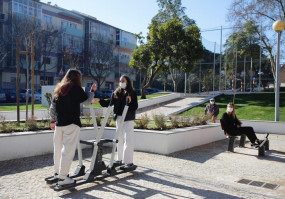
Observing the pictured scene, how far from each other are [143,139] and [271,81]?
27965mm

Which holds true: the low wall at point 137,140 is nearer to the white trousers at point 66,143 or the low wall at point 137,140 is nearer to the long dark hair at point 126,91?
the long dark hair at point 126,91

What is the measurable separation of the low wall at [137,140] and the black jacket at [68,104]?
107 inches

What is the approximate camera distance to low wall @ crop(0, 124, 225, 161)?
23.1 ft

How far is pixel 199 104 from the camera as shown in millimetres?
22078

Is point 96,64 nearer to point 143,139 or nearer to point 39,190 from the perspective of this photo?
point 143,139

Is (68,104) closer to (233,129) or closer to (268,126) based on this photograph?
(233,129)

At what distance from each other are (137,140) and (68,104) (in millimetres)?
3991

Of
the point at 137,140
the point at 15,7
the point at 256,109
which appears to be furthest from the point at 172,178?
the point at 15,7

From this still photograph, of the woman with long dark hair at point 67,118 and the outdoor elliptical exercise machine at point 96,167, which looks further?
the outdoor elliptical exercise machine at point 96,167

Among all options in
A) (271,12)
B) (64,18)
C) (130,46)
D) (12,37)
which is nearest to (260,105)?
(271,12)

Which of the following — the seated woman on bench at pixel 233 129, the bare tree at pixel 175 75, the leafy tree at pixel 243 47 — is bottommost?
the seated woman on bench at pixel 233 129

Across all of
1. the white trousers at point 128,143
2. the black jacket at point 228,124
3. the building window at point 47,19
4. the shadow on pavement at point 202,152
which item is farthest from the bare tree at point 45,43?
the white trousers at point 128,143

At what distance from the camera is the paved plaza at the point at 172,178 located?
496 cm

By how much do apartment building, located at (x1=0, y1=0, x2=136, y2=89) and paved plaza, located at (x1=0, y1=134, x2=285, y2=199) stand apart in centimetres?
2491
